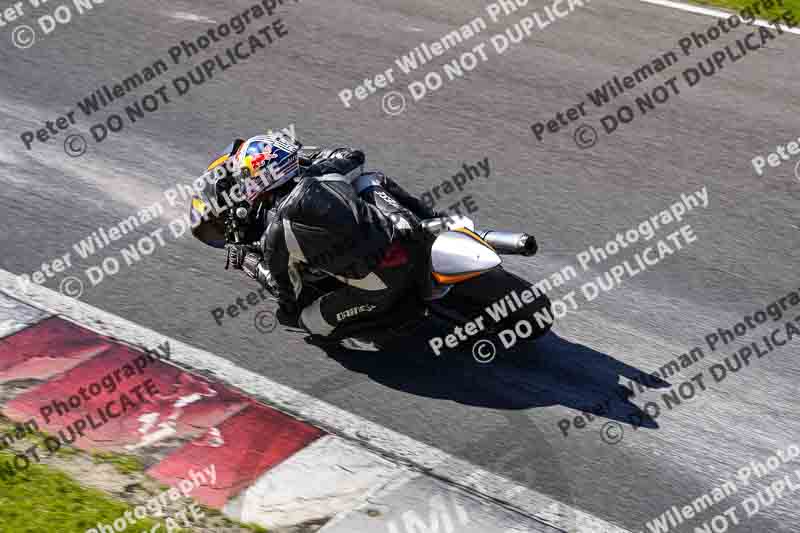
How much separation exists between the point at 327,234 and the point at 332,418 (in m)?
1.30

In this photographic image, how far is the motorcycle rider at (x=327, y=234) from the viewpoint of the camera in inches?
269

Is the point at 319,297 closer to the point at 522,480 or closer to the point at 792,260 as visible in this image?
the point at 522,480

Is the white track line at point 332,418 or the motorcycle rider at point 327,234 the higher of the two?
the motorcycle rider at point 327,234

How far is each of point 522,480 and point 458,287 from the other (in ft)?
5.11

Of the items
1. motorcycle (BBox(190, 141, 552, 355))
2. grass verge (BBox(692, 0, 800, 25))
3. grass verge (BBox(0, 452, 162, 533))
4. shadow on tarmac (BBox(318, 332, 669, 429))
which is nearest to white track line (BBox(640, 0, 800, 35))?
grass verge (BBox(692, 0, 800, 25))

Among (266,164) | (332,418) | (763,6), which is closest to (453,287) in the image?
(332,418)

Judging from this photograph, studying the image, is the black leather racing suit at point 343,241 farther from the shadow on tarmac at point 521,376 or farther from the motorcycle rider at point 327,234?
the shadow on tarmac at point 521,376

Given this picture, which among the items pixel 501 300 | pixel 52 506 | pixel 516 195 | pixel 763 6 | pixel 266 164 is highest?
pixel 763 6

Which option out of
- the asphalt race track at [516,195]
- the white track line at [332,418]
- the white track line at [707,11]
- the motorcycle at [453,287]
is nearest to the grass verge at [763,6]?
the white track line at [707,11]

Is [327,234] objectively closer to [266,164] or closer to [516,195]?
[266,164]

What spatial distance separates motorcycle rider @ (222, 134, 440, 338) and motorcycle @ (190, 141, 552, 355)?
0.26 feet

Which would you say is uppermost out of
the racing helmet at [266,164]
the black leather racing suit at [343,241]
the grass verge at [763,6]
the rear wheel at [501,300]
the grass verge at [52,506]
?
the grass verge at [763,6]

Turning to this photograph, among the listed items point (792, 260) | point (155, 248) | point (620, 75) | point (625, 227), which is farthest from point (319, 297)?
point (620, 75)

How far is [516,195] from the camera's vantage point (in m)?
9.68
